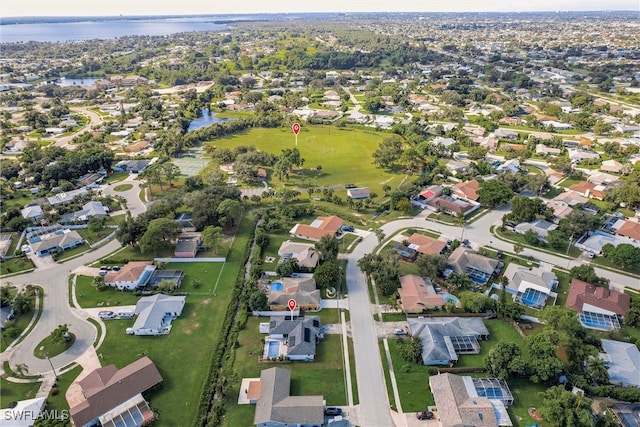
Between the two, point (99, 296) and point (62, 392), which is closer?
point (62, 392)

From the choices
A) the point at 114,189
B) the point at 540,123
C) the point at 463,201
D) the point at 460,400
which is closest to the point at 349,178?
the point at 463,201

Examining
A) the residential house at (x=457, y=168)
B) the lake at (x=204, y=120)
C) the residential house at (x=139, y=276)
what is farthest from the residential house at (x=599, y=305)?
the lake at (x=204, y=120)

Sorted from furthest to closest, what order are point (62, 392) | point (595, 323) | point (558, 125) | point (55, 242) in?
point (558, 125)
point (55, 242)
point (595, 323)
point (62, 392)

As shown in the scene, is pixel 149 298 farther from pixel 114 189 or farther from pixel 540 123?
pixel 540 123

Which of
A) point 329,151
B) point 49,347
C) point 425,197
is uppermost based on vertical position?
point 425,197

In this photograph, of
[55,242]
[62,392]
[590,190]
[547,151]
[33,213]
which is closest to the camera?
[62,392]

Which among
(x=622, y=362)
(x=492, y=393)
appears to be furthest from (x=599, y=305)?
(x=492, y=393)

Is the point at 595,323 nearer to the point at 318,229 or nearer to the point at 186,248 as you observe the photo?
the point at 318,229

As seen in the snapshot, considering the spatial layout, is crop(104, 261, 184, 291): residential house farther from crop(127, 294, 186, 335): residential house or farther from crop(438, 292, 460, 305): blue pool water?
crop(438, 292, 460, 305): blue pool water

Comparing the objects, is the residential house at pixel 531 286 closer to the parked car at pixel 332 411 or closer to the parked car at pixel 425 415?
the parked car at pixel 425 415

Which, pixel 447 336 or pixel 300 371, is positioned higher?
pixel 447 336
